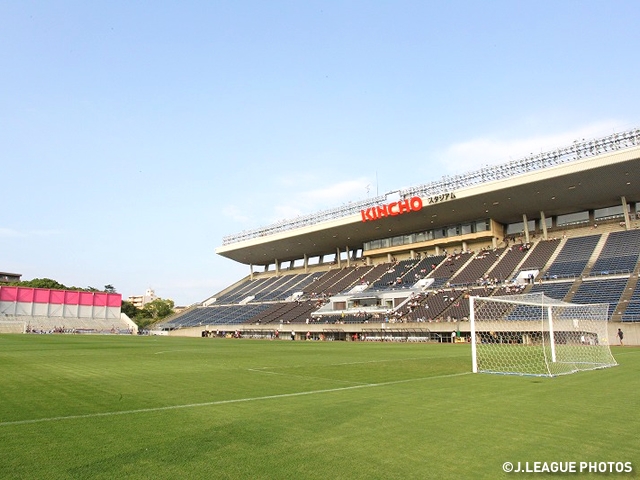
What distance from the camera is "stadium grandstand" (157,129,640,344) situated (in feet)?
139

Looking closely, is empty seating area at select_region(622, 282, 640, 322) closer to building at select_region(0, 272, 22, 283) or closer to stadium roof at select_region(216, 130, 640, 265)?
stadium roof at select_region(216, 130, 640, 265)

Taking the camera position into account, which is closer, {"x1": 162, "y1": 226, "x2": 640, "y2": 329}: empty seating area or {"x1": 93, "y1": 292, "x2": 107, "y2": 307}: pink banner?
{"x1": 162, "y1": 226, "x2": 640, "y2": 329}: empty seating area

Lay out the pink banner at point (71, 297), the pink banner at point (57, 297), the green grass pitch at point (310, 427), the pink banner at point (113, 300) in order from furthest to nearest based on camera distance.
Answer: the pink banner at point (113, 300) < the pink banner at point (71, 297) < the pink banner at point (57, 297) < the green grass pitch at point (310, 427)

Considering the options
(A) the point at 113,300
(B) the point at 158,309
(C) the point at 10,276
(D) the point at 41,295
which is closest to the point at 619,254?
(A) the point at 113,300

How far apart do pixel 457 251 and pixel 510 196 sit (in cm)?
1445

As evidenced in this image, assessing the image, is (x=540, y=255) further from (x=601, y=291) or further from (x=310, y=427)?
(x=310, y=427)

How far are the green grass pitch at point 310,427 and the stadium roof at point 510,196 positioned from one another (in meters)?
→ 35.7

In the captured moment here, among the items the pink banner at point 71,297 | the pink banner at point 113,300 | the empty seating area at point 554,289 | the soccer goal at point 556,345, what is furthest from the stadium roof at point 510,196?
the pink banner at point 71,297

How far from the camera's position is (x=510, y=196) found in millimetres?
48938

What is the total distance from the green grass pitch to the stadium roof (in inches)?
1405

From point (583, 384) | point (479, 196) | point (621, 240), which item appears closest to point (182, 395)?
point (583, 384)

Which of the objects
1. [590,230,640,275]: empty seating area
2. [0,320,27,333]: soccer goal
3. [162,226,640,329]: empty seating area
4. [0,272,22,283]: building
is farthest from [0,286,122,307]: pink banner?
[590,230,640,275]: empty seating area

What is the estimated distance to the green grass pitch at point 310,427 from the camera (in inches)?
192

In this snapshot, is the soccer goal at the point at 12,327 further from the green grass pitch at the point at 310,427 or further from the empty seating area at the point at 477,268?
the green grass pitch at the point at 310,427
